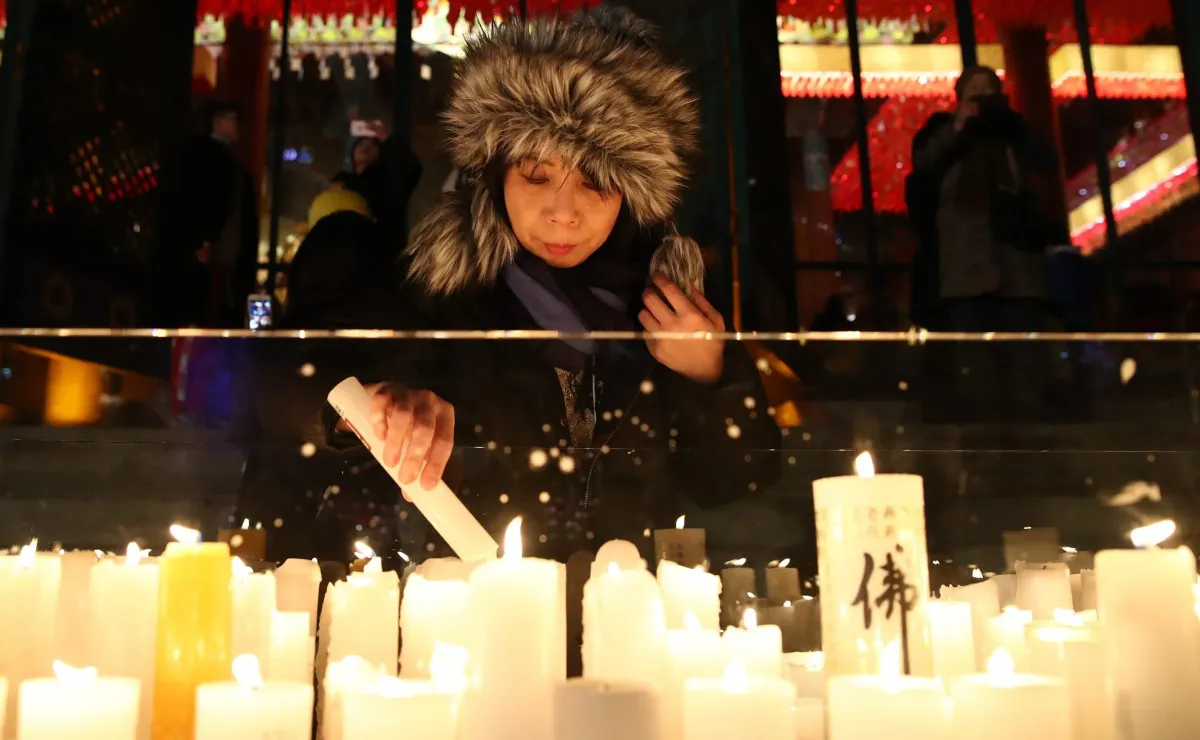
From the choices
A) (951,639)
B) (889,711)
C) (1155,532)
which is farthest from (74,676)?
(1155,532)

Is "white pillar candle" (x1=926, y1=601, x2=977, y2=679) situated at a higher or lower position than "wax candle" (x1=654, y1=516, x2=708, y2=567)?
lower

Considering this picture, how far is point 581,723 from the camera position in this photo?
0.57 m

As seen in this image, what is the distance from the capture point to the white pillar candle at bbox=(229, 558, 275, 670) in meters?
0.81

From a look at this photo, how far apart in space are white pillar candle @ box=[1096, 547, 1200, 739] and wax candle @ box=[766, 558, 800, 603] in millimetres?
499

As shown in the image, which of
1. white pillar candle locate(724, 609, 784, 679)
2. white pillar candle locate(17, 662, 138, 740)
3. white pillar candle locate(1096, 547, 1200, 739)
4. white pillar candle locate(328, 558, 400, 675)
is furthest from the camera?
white pillar candle locate(328, 558, 400, 675)

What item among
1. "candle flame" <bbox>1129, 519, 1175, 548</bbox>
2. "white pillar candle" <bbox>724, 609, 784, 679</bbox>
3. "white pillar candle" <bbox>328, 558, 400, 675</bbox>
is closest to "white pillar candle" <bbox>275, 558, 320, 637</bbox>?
"white pillar candle" <bbox>328, 558, 400, 675</bbox>

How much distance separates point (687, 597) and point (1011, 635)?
31 cm

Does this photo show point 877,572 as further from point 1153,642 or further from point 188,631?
point 188,631

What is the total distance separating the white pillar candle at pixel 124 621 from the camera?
28.3 inches

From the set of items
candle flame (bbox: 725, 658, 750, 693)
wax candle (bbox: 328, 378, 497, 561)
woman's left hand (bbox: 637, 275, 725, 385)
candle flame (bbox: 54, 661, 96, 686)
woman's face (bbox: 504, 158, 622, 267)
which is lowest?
candle flame (bbox: 725, 658, 750, 693)

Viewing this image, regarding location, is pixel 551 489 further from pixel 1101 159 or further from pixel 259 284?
pixel 1101 159

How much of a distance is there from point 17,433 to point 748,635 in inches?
37.0

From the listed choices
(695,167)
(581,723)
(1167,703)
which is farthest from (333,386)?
(1167,703)

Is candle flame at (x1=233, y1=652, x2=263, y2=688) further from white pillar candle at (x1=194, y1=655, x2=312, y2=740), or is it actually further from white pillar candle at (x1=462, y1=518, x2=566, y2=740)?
white pillar candle at (x1=462, y1=518, x2=566, y2=740)
